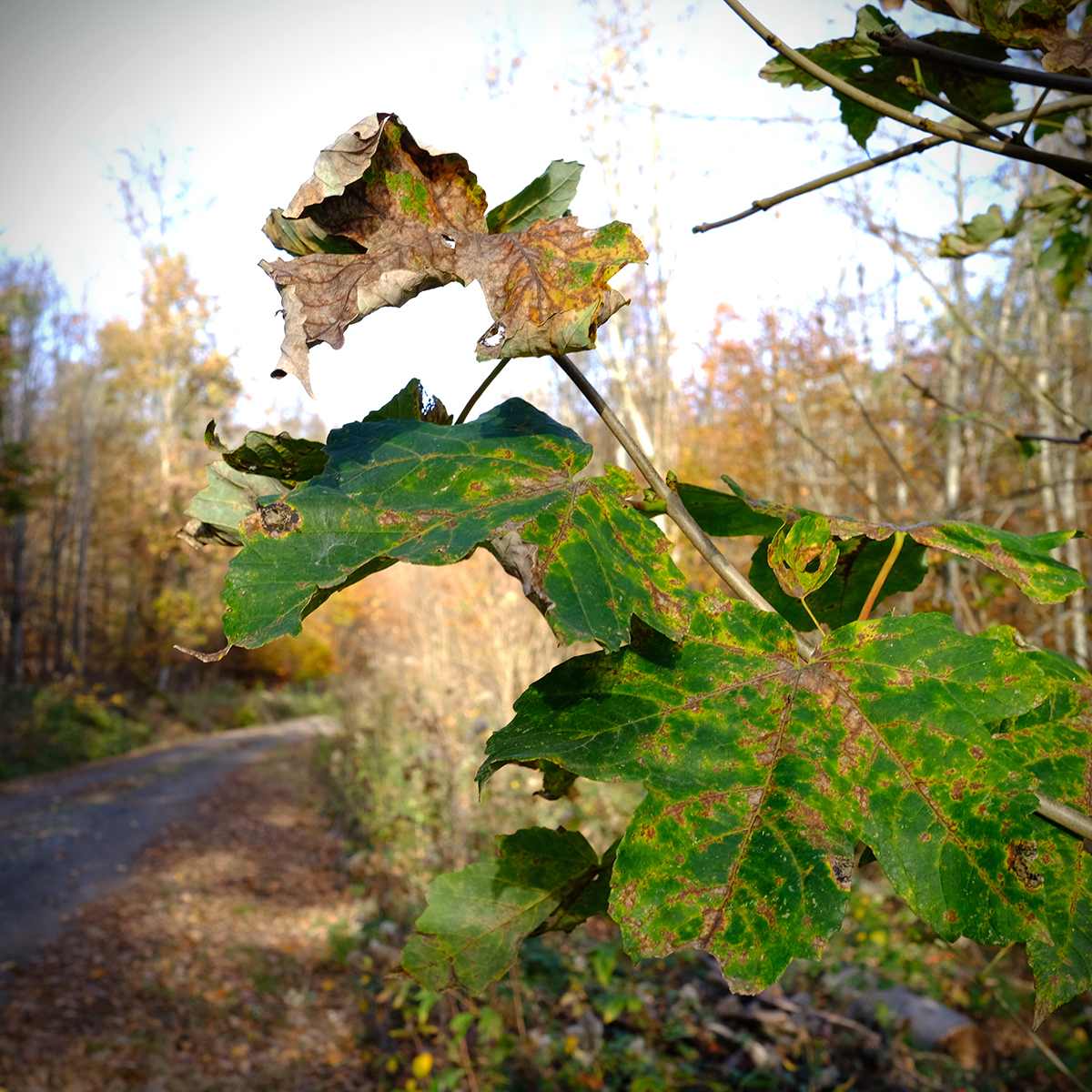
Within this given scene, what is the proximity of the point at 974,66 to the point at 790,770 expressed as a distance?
0.47m

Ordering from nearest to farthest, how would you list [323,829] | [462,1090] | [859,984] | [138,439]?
[462,1090]
[859,984]
[323,829]
[138,439]

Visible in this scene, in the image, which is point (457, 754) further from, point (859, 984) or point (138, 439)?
point (138, 439)

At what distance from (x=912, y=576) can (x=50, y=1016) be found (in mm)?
6102

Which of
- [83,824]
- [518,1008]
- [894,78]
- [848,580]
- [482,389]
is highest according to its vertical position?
[894,78]

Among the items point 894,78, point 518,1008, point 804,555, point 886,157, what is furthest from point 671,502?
point 518,1008

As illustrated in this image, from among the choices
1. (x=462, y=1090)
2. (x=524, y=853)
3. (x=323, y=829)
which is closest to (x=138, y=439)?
(x=323, y=829)

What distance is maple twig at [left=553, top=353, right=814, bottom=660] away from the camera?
19.6 inches

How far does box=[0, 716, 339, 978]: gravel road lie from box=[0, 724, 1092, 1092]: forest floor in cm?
34

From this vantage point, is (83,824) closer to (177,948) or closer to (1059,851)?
(177,948)

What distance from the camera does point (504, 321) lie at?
0.50m

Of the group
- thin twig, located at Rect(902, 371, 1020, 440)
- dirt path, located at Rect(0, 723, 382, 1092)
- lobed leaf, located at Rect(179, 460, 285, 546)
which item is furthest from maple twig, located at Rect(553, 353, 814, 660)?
dirt path, located at Rect(0, 723, 382, 1092)

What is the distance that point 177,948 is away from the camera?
19.6ft

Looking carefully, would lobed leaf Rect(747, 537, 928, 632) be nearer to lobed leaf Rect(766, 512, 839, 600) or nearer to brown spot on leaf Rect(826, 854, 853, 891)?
lobed leaf Rect(766, 512, 839, 600)

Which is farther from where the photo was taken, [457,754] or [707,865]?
[457,754]
